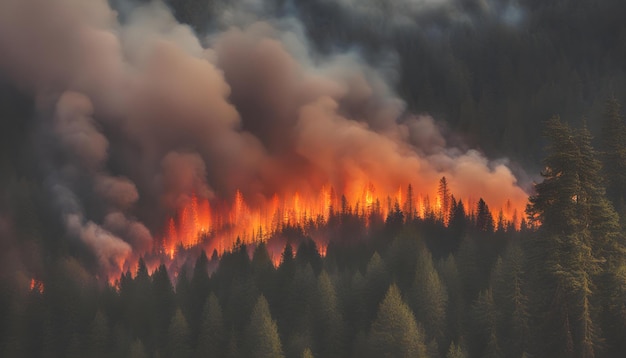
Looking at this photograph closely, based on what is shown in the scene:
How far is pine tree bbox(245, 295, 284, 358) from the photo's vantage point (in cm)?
12100

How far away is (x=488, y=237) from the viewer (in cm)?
17912

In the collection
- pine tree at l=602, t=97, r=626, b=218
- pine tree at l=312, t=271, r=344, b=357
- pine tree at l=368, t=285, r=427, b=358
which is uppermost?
pine tree at l=602, t=97, r=626, b=218

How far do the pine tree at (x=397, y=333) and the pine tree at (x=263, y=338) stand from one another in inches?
673

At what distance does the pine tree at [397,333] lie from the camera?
355 feet

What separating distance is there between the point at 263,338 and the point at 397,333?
2341 centimetres

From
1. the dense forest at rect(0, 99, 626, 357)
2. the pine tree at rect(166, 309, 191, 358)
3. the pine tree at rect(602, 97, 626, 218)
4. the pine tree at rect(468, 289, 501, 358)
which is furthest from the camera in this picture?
the pine tree at rect(166, 309, 191, 358)

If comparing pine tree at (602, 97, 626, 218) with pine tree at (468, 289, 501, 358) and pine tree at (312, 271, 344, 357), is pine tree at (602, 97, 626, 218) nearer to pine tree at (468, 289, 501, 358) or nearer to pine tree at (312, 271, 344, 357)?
pine tree at (468, 289, 501, 358)

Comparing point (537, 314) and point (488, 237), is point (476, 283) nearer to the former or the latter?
point (488, 237)

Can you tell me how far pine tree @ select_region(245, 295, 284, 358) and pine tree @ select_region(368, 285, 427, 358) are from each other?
56.1 ft

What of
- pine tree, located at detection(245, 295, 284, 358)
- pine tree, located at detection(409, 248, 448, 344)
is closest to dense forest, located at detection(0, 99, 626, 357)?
pine tree, located at detection(409, 248, 448, 344)

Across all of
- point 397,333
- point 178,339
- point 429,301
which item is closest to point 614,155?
point 429,301

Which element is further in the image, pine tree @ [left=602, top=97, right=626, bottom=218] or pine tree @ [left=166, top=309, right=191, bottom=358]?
pine tree @ [left=166, top=309, right=191, bottom=358]

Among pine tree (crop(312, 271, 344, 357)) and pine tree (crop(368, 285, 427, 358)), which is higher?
pine tree (crop(312, 271, 344, 357))

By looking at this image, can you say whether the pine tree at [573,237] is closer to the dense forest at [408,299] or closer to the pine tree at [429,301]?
the dense forest at [408,299]
